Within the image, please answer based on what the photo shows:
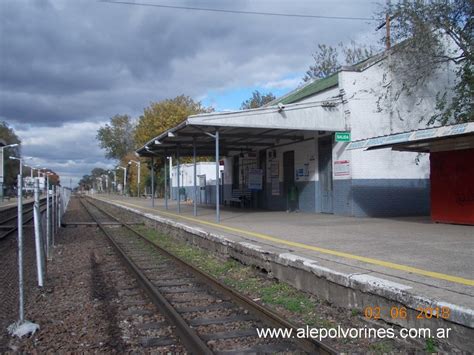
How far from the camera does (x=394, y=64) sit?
17844 mm

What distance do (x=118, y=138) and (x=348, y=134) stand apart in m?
88.8

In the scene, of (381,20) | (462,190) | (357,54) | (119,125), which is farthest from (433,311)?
(119,125)

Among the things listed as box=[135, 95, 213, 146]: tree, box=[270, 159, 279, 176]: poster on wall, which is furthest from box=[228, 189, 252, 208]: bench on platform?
box=[135, 95, 213, 146]: tree

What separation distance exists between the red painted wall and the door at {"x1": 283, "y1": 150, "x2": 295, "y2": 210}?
7455 millimetres

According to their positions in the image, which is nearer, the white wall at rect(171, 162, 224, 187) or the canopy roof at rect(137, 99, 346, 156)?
the canopy roof at rect(137, 99, 346, 156)

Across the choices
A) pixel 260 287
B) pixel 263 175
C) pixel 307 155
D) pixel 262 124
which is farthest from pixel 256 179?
pixel 260 287

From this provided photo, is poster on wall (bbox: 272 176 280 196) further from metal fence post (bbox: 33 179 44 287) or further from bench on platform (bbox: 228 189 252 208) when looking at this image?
metal fence post (bbox: 33 179 44 287)

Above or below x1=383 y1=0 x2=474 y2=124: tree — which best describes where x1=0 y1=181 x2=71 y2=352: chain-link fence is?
below

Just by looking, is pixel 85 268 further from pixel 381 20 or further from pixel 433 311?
pixel 381 20

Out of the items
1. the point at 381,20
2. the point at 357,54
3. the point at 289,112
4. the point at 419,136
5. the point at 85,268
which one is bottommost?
the point at 85,268

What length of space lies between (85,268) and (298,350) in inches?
269

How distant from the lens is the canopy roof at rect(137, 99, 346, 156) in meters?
15.3

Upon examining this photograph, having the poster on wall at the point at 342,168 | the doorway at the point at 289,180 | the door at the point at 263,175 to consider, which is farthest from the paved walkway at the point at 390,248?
the door at the point at 263,175

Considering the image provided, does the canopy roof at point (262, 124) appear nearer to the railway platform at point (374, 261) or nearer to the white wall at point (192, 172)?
the railway platform at point (374, 261)
